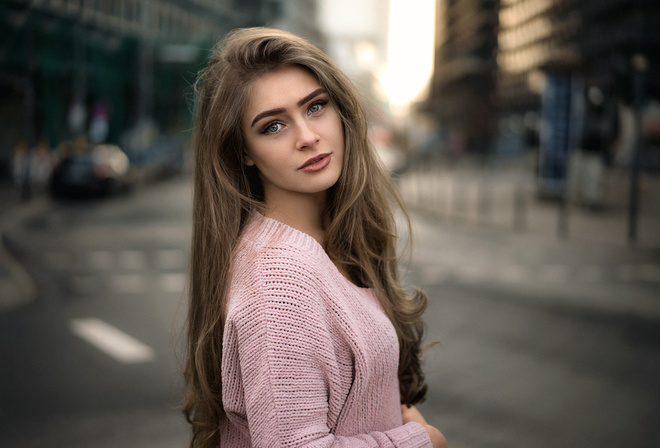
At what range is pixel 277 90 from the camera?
165 centimetres

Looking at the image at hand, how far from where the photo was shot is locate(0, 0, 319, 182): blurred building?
2048 cm

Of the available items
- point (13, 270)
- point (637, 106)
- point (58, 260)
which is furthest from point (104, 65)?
point (637, 106)

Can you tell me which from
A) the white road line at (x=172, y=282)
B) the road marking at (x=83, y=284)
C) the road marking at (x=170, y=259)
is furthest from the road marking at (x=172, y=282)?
the road marking at (x=83, y=284)

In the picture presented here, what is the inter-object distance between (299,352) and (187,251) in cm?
1039

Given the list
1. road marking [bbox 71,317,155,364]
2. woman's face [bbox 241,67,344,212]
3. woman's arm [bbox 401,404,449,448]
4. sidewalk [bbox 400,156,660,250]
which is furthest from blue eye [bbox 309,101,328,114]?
sidewalk [bbox 400,156,660,250]

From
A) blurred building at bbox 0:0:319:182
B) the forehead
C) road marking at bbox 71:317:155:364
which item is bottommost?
road marking at bbox 71:317:155:364

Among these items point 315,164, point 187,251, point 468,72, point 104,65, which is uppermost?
point 468,72

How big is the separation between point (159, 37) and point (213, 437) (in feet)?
95.8

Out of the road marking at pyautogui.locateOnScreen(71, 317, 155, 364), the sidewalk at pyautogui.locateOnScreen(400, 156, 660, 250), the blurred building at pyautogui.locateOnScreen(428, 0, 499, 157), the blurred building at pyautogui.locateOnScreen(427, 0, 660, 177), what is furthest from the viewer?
the blurred building at pyautogui.locateOnScreen(428, 0, 499, 157)

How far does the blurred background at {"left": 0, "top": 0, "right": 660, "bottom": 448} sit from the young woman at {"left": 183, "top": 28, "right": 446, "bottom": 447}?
352mm

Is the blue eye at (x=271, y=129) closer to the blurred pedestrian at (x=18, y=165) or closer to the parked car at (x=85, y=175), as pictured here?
the parked car at (x=85, y=175)

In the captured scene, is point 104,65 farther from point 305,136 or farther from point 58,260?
point 305,136

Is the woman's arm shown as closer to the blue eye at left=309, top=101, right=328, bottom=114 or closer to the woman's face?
the woman's face

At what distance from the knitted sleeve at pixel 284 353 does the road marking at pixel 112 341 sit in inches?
173
